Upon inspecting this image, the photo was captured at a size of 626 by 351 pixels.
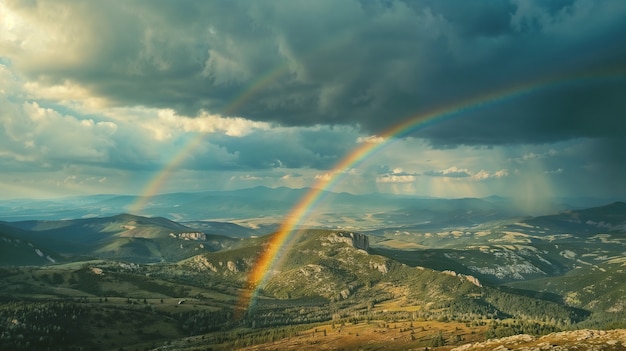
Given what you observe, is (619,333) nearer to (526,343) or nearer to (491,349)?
(526,343)

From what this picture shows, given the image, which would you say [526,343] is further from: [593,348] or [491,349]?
[593,348]

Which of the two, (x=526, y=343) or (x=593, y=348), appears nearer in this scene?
(x=593, y=348)

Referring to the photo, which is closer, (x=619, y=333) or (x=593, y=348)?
(x=593, y=348)

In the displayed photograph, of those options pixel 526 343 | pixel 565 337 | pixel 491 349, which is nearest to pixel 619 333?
pixel 565 337

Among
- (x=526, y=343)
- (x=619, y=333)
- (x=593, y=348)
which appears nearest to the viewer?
(x=593, y=348)

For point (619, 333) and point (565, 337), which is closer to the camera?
point (619, 333)

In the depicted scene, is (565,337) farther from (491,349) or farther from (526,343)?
(491,349)

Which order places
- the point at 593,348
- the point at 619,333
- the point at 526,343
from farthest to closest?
the point at 526,343 → the point at 619,333 → the point at 593,348
